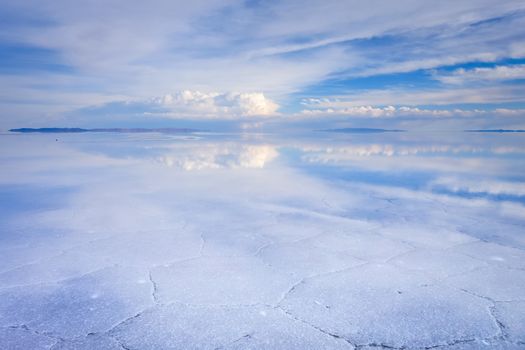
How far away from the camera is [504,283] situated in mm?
3455

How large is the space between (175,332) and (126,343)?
1.12 ft

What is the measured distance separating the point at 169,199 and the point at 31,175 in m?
5.46

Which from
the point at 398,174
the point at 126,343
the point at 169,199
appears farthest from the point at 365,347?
the point at 398,174

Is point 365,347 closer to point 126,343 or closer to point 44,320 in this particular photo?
point 126,343

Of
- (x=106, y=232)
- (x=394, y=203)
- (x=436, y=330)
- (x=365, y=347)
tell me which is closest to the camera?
(x=365, y=347)

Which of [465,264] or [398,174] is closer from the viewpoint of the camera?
[465,264]

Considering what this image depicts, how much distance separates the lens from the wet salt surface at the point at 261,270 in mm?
2717

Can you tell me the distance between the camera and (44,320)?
2.84 metres

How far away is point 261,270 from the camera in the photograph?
377 centimetres

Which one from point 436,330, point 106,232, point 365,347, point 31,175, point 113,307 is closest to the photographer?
point 365,347

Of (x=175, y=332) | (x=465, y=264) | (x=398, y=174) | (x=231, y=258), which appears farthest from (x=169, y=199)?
(x=398, y=174)

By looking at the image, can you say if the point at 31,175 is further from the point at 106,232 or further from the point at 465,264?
the point at 465,264

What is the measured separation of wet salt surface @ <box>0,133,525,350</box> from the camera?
272 cm

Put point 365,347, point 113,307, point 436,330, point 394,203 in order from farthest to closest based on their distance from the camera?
point 394,203 < point 113,307 < point 436,330 < point 365,347
